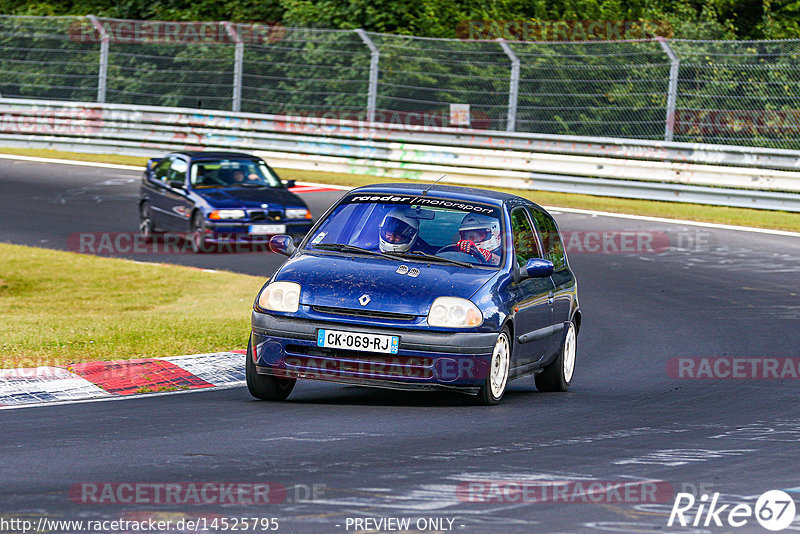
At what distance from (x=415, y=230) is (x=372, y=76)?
59.9ft

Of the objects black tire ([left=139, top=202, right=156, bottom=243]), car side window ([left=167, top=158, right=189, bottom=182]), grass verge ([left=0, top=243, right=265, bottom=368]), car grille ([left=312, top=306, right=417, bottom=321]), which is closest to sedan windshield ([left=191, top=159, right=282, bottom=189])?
car side window ([left=167, top=158, right=189, bottom=182])

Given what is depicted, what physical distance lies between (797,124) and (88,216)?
40.1 ft

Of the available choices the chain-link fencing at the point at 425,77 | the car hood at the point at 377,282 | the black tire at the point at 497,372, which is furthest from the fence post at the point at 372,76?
the black tire at the point at 497,372

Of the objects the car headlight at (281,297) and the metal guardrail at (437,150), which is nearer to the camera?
the car headlight at (281,297)

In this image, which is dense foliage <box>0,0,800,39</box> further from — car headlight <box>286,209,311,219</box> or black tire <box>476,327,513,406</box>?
black tire <box>476,327,513,406</box>

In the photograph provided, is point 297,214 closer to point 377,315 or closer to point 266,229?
point 266,229

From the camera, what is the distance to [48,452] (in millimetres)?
6938

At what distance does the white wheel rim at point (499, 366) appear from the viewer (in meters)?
8.77

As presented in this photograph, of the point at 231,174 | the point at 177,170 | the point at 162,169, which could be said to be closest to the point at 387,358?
the point at 231,174

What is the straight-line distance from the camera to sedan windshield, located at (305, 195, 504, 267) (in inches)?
367

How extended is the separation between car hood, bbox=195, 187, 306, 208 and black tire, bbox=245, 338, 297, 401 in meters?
9.94

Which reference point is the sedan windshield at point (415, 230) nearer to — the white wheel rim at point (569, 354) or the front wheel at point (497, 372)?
the front wheel at point (497, 372)

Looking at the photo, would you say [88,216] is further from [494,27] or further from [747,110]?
[494,27]

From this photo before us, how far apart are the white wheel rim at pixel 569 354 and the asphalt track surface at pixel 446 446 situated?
16cm
